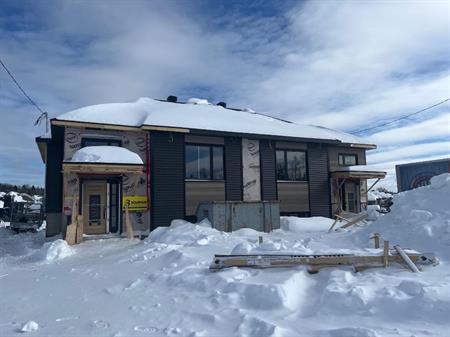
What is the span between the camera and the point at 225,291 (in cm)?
578

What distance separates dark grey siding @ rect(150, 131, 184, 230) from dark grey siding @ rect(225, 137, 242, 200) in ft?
7.54

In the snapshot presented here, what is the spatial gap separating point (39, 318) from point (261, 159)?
45.1 feet

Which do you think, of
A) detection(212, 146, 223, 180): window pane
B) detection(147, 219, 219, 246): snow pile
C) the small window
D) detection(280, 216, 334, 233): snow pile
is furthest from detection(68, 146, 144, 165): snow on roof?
detection(280, 216, 334, 233): snow pile

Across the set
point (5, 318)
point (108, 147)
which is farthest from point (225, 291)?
point (108, 147)

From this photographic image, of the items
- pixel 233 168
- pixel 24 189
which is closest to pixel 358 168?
pixel 233 168

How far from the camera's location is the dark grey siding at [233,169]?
17062 millimetres

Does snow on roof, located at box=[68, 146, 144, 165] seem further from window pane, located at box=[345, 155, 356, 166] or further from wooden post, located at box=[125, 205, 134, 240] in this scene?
window pane, located at box=[345, 155, 356, 166]

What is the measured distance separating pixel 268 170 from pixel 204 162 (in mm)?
3342

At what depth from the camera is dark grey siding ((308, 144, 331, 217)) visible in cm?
1919

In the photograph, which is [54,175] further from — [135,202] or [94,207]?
[135,202]

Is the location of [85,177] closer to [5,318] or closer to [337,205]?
[5,318]

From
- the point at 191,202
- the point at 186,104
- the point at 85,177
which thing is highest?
the point at 186,104

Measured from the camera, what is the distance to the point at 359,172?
1955 centimetres

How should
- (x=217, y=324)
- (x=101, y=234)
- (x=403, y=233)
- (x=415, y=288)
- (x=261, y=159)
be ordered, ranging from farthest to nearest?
1. (x=261, y=159)
2. (x=101, y=234)
3. (x=403, y=233)
4. (x=415, y=288)
5. (x=217, y=324)
